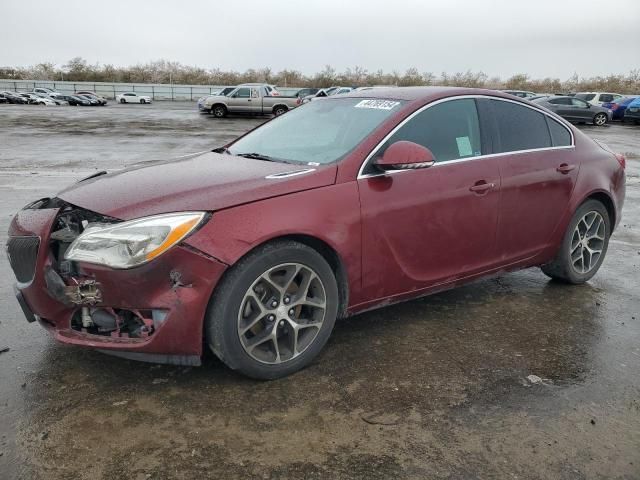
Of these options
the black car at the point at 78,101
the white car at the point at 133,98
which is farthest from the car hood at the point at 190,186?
the white car at the point at 133,98

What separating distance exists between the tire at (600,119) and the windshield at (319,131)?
28.7 m

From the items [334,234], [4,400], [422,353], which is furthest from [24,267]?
[422,353]

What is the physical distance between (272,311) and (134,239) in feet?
2.55

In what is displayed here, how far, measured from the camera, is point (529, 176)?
3.96 meters

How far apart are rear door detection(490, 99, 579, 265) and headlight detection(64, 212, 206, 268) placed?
2.20 m

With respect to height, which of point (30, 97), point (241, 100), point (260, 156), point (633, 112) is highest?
point (30, 97)

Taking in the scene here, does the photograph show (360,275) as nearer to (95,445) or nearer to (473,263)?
(473,263)

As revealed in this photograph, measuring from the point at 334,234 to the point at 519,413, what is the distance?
1.28 m

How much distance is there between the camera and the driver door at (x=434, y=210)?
3.23 metres

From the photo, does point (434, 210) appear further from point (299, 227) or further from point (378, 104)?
point (299, 227)

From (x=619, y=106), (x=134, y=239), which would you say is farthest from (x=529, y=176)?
(x=619, y=106)

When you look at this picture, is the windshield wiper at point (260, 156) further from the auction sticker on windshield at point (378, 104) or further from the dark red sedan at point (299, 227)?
the auction sticker on windshield at point (378, 104)

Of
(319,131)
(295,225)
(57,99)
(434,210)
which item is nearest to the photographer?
(295,225)

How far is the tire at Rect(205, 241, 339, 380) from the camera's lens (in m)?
2.73
